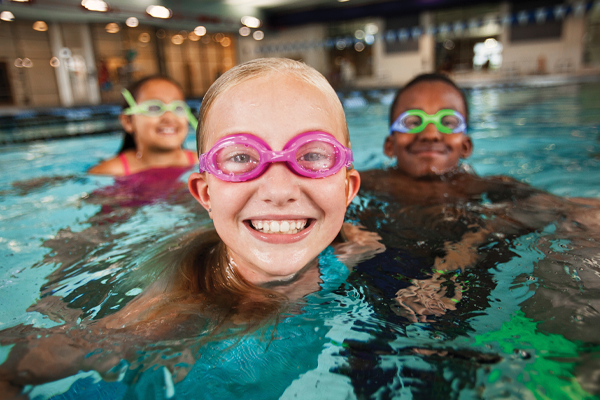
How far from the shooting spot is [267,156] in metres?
1.34

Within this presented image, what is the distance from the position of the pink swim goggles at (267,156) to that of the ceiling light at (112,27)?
2262 cm

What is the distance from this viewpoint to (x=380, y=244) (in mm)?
2178

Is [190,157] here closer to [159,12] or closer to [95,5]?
[95,5]

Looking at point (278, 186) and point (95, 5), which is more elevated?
point (95, 5)

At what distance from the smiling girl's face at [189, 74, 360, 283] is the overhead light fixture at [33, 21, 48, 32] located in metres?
22.9

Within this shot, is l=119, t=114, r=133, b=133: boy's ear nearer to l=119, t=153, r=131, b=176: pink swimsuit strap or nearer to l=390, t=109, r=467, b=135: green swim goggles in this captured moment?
l=119, t=153, r=131, b=176: pink swimsuit strap

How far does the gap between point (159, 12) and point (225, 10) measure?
4.04 m

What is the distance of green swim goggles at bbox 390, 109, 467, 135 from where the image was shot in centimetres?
297

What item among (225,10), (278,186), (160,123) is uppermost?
(225,10)

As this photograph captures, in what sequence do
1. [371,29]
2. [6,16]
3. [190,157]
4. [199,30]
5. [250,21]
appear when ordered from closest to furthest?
[190,157]
[6,16]
[199,30]
[250,21]
[371,29]

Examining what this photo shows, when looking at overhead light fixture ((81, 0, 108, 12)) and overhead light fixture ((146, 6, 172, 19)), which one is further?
overhead light fixture ((146, 6, 172, 19))

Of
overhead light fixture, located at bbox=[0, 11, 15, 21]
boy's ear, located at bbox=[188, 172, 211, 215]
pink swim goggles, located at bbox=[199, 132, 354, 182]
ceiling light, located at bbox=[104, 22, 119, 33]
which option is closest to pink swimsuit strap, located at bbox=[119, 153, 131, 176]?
boy's ear, located at bbox=[188, 172, 211, 215]

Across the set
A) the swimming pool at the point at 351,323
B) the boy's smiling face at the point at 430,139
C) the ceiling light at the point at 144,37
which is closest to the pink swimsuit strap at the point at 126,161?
the swimming pool at the point at 351,323

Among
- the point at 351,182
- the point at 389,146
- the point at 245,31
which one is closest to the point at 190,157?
the point at 389,146
